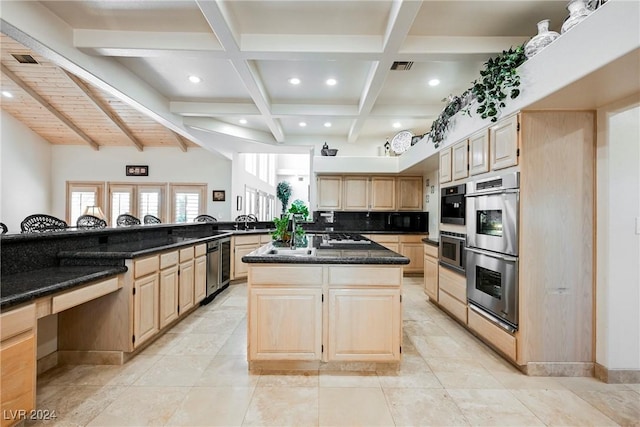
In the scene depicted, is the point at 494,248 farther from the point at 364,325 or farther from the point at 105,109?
the point at 105,109

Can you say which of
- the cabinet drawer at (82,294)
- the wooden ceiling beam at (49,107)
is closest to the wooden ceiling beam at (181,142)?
the wooden ceiling beam at (49,107)

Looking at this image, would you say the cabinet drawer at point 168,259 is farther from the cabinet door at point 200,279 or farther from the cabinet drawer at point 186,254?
the cabinet door at point 200,279

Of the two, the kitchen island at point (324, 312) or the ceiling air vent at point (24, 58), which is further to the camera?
the ceiling air vent at point (24, 58)

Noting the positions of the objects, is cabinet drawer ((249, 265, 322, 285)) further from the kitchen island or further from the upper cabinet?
the upper cabinet

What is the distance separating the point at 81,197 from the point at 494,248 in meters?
9.72

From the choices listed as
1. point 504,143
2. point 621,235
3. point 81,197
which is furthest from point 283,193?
point 621,235

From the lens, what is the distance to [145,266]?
8.55 feet

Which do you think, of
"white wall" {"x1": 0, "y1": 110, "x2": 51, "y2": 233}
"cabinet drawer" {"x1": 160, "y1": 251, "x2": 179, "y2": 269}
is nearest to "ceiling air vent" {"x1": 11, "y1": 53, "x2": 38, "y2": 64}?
"white wall" {"x1": 0, "y1": 110, "x2": 51, "y2": 233}

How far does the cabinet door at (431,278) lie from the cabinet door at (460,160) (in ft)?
4.18

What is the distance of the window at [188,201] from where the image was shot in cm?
825

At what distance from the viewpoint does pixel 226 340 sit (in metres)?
2.92

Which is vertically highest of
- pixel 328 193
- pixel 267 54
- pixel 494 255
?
pixel 267 54

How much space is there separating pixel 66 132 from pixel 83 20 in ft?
20.3

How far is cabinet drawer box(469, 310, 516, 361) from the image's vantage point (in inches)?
94.7
